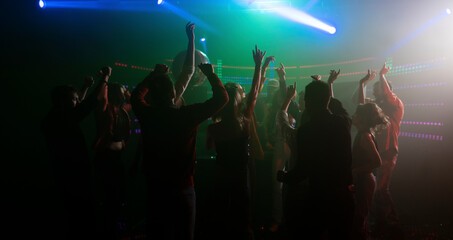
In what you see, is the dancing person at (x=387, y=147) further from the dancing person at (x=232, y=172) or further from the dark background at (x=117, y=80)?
the dancing person at (x=232, y=172)

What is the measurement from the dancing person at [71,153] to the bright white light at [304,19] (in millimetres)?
6565

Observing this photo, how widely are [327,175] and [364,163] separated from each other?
3.19 ft

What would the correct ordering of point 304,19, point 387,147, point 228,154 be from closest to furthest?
point 228,154, point 387,147, point 304,19

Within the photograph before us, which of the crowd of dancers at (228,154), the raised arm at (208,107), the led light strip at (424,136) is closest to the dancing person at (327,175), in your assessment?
the crowd of dancers at (228,154)

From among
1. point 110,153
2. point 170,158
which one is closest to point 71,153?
point 110,153

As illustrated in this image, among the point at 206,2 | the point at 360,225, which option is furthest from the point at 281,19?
the point at 360,225

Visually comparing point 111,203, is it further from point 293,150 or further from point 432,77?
point 432,77

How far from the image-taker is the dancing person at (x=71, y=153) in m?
2.41

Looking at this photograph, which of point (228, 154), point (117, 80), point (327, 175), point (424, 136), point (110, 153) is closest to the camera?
point (327, 175)

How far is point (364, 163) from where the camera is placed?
2488 mm

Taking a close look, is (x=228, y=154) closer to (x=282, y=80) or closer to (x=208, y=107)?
(x=208, y=107)

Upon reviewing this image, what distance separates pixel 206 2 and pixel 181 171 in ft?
21.1

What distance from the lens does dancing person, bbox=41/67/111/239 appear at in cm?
241

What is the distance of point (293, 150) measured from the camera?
8.99 ft
